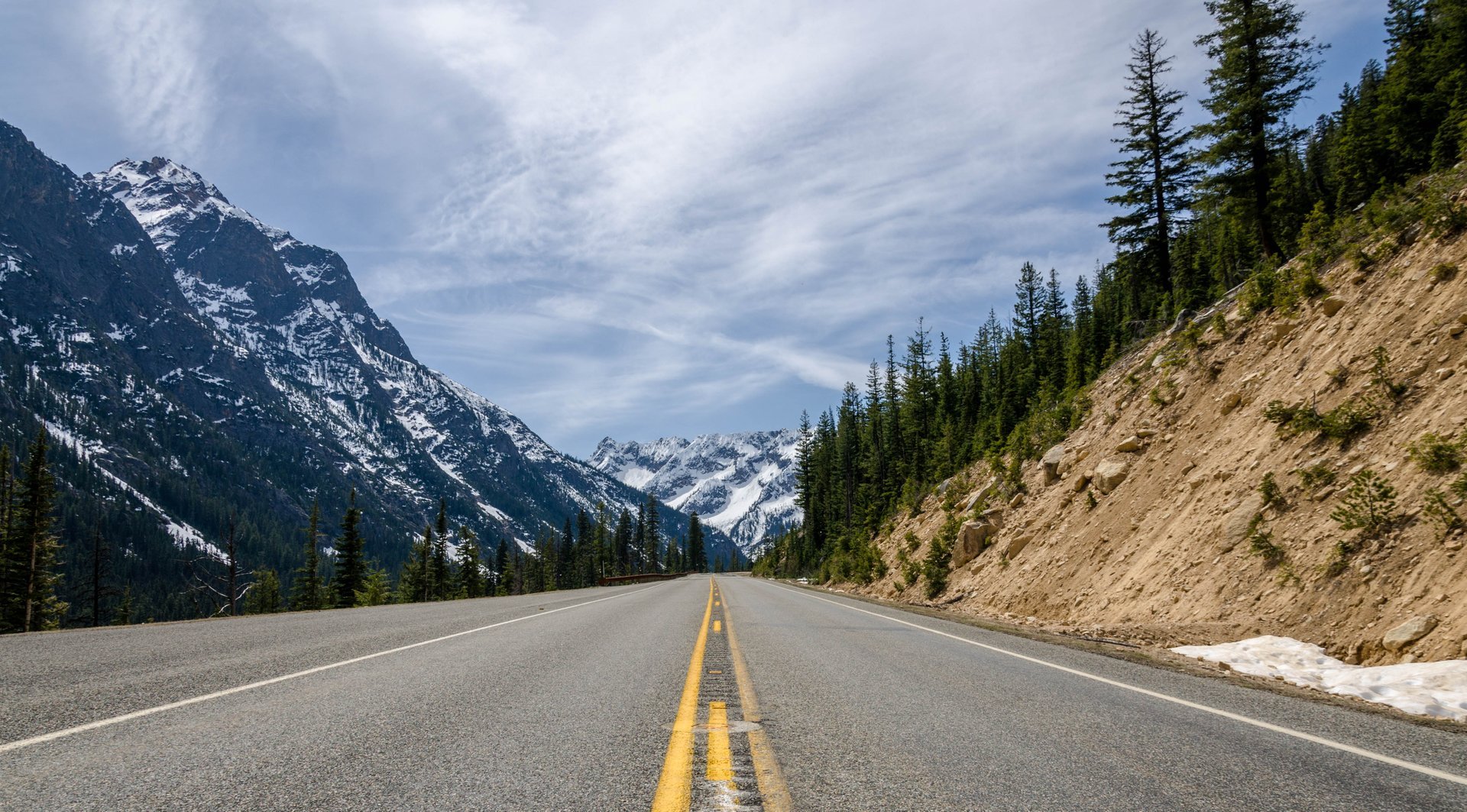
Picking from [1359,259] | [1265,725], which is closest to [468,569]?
[1359,259]

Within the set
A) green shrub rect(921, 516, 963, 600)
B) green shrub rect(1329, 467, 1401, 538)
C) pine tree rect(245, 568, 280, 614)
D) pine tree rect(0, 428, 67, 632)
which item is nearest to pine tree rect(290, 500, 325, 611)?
pine tree rect(245, 568, 280, 614)

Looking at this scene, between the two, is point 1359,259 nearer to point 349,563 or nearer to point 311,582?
point 349,563

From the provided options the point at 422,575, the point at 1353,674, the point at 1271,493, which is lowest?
the point at 422,575

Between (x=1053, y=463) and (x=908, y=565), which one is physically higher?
(x=1053, y=463)

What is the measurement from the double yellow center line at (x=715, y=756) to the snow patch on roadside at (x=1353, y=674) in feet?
19.7

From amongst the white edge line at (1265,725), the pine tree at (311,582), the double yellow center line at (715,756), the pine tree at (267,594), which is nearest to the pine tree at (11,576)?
the pine tree at (311,582)

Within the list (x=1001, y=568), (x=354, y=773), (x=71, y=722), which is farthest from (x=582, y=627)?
(x=1001, y=568)

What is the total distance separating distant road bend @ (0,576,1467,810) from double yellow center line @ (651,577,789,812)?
0.02 metres

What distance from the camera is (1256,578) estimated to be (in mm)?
11312

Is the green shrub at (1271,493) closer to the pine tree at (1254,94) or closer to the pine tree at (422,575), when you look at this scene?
the pine tree at (1254,94)

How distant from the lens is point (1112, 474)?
64.5 ft

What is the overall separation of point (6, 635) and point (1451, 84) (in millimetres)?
45727

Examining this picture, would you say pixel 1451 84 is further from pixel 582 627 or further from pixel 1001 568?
pixel 582 627

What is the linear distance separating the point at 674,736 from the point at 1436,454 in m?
11.4
